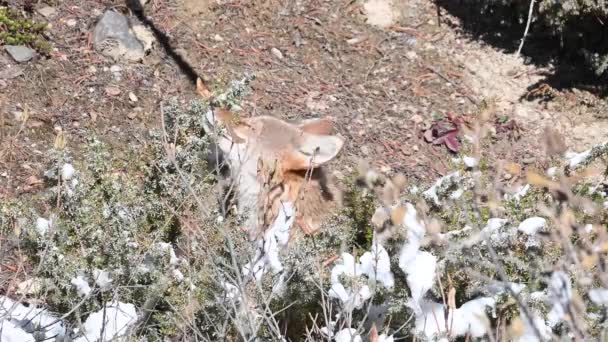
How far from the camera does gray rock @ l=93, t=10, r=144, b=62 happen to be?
4988 mm

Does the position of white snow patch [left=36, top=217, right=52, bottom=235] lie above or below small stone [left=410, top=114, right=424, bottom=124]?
above

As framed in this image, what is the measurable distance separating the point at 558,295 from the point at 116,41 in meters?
3.43

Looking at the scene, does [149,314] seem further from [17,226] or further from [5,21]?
[5,21]

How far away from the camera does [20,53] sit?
478cm

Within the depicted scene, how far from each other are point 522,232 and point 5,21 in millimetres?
3309

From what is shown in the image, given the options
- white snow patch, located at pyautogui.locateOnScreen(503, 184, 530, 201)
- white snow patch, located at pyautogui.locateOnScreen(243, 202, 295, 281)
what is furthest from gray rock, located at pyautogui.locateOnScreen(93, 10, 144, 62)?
white snow patch, located at pyautogui.locateOnScreen(503, 184, 530, 201)

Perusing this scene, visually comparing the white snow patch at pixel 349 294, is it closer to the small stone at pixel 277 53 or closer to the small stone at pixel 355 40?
the small stone at pixel 277 53

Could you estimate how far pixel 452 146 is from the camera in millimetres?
4859

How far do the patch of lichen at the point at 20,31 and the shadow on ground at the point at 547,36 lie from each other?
2.73 meters

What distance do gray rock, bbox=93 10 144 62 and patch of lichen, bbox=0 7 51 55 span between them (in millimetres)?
314

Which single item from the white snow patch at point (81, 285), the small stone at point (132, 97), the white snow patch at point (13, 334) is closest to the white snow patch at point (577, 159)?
the white snow patch at point (81, 285)

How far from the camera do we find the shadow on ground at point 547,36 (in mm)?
5141

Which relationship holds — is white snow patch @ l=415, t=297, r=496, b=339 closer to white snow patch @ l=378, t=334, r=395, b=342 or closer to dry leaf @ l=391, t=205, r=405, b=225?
white snow patch @ l=378, t=334, r=395, b=342

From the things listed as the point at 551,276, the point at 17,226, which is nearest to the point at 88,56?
the point at 17,226
